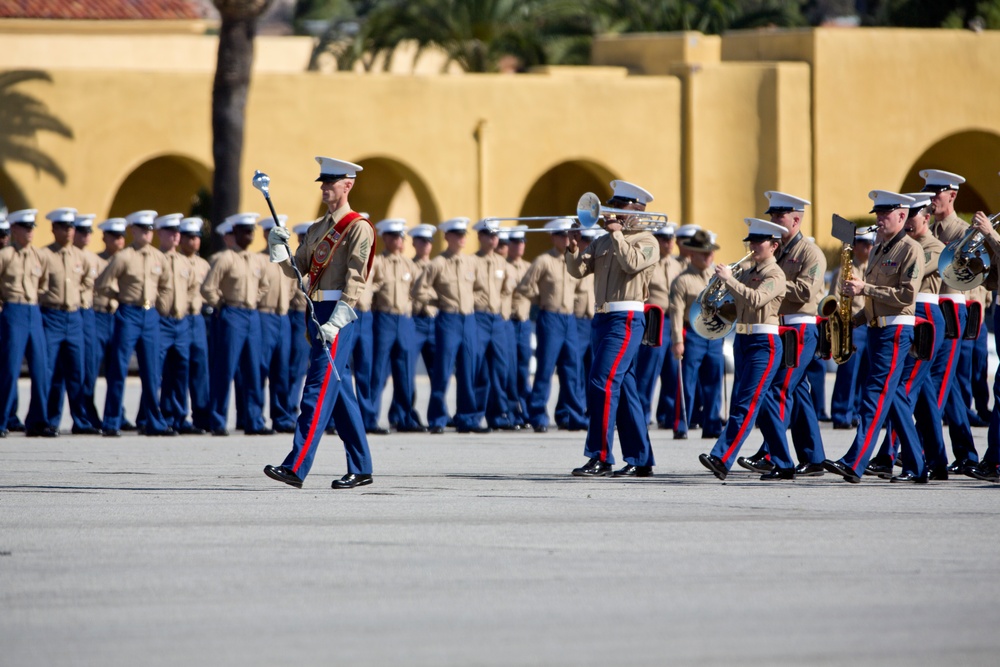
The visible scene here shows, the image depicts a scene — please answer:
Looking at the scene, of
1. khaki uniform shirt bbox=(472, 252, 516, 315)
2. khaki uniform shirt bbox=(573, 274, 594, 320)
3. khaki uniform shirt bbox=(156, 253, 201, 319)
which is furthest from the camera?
khaki uniform shirt bbox=(573, 274, 594, 320)

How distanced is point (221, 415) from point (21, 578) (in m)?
9.74

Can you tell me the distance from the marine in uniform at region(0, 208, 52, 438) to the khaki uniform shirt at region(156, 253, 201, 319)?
1235 millimetres

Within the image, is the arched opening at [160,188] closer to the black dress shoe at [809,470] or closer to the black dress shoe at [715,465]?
the black dress shoe at [809,470]

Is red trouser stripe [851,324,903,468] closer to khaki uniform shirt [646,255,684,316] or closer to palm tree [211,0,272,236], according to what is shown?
khaki uniform shirt [646,255,684,316]

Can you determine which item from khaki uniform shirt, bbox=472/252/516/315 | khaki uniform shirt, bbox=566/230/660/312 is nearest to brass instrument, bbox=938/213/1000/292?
khaki uniform shirt, bbox=566/230/660/312

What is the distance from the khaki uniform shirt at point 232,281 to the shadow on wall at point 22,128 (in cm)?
1218

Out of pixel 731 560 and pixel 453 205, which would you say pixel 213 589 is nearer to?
pixel 731 560

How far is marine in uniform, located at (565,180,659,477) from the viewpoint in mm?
12453

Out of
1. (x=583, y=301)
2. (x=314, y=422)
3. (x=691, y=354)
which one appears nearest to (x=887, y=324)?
(x=314, y=422)

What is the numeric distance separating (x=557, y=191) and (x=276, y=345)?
61.1 feet

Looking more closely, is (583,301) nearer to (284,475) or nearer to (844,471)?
(844,471)

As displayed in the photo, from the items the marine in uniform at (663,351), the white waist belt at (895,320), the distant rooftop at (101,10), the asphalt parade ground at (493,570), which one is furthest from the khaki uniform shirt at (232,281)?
the distant rooftop at (101,10)

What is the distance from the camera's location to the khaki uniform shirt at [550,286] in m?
19.2

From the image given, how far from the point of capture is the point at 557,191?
118 ft
